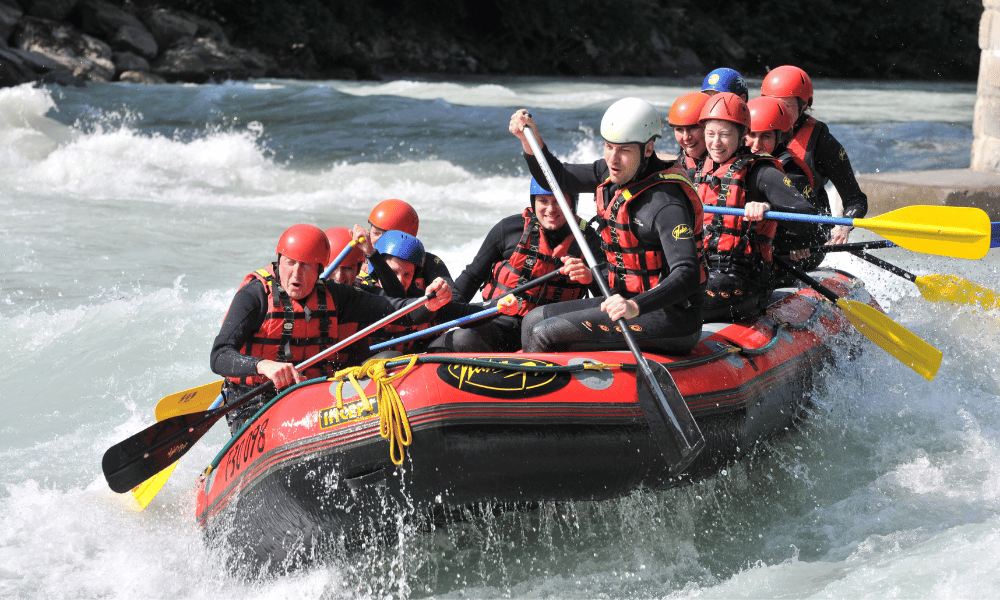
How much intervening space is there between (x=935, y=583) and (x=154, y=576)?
9.34 feet

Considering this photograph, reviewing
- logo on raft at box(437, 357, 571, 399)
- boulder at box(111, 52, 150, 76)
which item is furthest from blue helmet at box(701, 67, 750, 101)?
boulder at box(111, 52, 150, 76)

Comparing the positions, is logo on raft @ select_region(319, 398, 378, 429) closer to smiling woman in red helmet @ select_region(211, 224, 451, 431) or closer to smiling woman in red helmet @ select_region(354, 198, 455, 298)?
smiling woman in red helmet @ select_region(211, 224, 451, 431)

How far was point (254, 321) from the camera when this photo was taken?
11.4 ft

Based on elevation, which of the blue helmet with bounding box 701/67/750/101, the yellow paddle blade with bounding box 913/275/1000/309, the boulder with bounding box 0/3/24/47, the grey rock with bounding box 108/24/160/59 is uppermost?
the boulder with bounding box 0/3/24/47

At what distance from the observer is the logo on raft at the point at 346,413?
3.04m

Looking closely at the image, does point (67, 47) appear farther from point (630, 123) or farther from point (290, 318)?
point (630, 123)

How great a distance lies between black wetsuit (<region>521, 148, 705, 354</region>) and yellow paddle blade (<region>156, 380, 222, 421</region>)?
142 cm

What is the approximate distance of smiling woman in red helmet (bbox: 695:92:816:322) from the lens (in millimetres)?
3947

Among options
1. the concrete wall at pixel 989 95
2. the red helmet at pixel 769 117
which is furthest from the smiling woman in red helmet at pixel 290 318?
the concrete wall at pixel 989 95

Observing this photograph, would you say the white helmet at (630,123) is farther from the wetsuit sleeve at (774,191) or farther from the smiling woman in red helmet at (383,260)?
the smiling woman in red helmet at (383,260)

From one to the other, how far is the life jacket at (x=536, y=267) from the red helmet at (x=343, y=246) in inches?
28.6

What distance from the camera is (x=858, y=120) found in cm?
1762

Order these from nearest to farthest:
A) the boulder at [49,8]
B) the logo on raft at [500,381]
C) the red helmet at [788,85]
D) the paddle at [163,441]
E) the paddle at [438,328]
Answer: the logo on raft at [500,381], the paddle at [163,441], the paddle at [438,328], the red helmet at [788,85], the boulder at [49,8]

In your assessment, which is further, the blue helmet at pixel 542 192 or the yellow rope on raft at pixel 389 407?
the blue helmet at pixel 542 192
